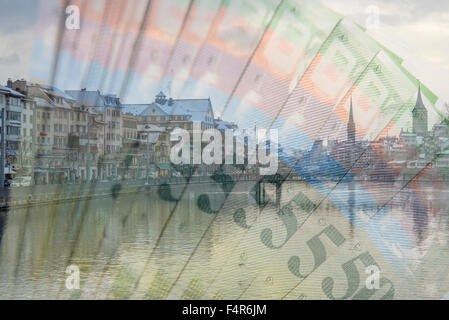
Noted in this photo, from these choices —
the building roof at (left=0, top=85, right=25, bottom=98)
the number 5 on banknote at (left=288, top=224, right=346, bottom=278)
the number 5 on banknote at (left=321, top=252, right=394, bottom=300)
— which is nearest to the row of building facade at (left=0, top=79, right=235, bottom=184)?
the building roof at (left=0, top=85, right=25, bottom=98)

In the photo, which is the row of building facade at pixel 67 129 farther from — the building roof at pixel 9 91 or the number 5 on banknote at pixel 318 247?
the number 5 on banknote at pixel 318 247

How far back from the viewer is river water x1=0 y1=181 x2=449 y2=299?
10.4 meters

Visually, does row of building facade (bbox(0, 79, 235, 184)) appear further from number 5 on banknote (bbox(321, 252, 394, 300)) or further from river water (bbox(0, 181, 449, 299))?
number 5 on banknote (bbox(321, 252, 394, 300))

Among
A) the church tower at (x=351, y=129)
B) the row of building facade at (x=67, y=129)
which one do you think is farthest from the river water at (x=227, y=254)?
the row of building facade at (x=67, y=129)

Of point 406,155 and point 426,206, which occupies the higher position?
point 406,155

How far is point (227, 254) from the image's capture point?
13625 millimetres

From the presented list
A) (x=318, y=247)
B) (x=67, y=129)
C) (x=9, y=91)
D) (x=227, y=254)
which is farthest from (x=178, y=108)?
(x=227, y=254)

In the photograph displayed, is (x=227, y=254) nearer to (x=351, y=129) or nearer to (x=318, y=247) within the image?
(x=318, y=247)

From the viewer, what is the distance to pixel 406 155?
30.7 m

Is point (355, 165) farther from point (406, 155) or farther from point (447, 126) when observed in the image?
point (447, 126)

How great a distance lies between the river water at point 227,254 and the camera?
34.2 feet
